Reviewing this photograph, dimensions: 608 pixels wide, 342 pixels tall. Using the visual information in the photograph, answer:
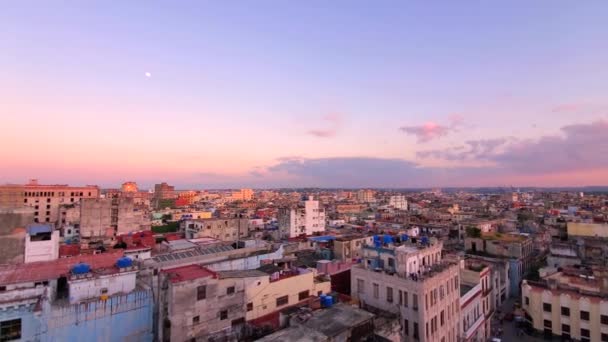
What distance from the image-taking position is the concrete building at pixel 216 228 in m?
68.6

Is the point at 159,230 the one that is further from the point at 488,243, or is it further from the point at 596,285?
the point at 596,285

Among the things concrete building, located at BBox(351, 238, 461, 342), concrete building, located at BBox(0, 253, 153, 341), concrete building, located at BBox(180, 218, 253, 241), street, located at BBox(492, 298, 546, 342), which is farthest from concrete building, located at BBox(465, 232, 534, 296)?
concrete building, located at BBox(0, 253, 153, 341)

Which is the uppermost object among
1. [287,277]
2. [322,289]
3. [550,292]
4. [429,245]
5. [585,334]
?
[429,245]

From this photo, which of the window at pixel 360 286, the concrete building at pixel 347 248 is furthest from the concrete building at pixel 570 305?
the window at pixel 360 286

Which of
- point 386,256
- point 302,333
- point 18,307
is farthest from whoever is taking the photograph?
point 386,256

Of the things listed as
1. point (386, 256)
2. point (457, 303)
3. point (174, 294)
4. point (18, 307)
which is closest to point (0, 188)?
point (18, 307)

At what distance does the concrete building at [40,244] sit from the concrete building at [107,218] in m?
17.9

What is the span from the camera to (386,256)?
30250 mm

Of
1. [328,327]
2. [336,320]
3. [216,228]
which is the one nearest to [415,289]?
[336,320]

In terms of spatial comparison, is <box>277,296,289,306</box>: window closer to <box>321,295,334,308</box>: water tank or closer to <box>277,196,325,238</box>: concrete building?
<box>321,295,334,308</box>: water tank

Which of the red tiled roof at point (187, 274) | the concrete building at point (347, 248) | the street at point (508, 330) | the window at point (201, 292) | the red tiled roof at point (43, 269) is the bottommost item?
A: the street at point (508, 330)

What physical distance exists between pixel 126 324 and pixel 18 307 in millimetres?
6912

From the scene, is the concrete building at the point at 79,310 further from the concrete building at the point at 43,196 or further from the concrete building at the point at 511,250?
the concrete building at the point at 43,196

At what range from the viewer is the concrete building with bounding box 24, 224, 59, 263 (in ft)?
146
